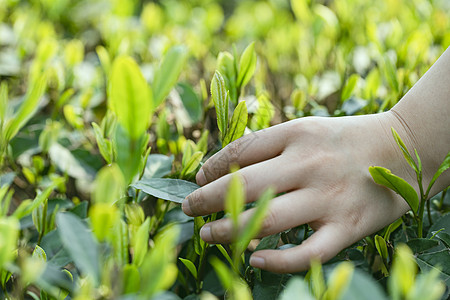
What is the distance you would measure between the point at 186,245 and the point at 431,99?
1.86ft

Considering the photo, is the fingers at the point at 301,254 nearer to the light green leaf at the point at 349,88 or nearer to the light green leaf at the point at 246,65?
the light green leaf at the point at 246,65

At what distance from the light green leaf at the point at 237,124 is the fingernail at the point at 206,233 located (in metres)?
0.17

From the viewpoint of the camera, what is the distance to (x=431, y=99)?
2.99ft

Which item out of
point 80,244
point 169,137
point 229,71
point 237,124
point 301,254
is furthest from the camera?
point 169,137

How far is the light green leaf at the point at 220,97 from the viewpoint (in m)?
0.79

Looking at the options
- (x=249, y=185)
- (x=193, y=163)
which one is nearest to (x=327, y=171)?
(x=249, y=185)

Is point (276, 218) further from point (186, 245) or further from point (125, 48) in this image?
point (125, 48)

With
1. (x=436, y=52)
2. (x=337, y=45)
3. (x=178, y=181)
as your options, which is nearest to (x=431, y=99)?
(x=178, y=181)

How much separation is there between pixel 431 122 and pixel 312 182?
11.5 inches

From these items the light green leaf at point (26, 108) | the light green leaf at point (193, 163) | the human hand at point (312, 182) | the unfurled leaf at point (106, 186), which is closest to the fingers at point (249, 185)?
the human hand at point (312, 182)

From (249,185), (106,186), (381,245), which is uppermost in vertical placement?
(106,186)

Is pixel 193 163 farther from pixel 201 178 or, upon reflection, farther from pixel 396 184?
pixel 396 184

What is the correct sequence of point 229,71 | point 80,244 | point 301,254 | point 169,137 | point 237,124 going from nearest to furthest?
point 80,244 < point 301,254 < point 237,124 < point 229,71 < point 169,137

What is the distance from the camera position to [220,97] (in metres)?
0.79
